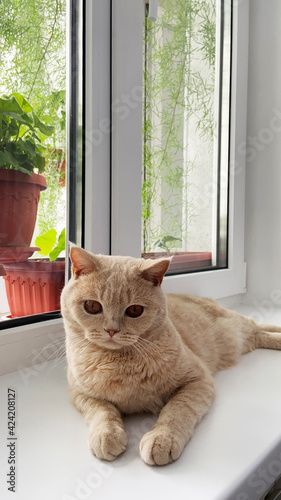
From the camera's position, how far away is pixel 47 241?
1.19 m

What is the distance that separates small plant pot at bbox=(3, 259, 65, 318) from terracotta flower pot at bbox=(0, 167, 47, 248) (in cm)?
7

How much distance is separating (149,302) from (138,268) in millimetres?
73

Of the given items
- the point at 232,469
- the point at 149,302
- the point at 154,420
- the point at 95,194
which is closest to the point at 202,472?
the point at 232,469

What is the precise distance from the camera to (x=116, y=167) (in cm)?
124

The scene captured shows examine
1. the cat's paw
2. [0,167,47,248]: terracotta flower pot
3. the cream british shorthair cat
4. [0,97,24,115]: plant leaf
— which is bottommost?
the cat's paw

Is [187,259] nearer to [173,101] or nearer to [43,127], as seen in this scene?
[173,101]

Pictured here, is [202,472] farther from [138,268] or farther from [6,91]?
[6,91]

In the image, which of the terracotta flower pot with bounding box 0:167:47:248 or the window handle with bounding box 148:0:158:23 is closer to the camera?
the terracotta flower pot with bounding box 0:167:47:248

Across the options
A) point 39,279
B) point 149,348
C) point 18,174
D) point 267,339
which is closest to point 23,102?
point 18,174

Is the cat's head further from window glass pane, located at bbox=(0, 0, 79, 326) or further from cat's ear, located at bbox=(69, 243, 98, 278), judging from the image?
window glass pane, located at bbox=(0, 0, 79, 326)

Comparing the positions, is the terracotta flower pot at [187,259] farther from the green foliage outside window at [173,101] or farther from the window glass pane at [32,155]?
the window glass pane at [32,155]

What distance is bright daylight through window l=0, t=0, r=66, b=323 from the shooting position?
3.34 feet

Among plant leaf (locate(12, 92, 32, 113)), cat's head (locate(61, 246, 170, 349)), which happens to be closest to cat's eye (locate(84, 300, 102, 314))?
cat's head (locate(61, 246, 170, 349))

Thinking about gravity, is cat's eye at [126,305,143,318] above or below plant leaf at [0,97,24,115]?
below
